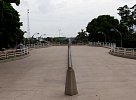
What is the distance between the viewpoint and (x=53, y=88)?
1548 cm

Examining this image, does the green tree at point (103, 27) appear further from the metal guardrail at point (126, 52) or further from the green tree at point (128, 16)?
the metal guardrail at point (126, 52)

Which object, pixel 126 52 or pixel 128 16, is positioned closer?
pixel 126 52

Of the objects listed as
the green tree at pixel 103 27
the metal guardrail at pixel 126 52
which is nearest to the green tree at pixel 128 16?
the green tree at pixel 103 27

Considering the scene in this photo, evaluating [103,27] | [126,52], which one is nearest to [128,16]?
[103,27]

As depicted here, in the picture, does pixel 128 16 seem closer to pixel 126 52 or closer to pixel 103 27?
pixel 103 27

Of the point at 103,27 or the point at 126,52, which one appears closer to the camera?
the point at 126,52

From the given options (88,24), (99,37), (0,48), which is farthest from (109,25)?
(0,48)

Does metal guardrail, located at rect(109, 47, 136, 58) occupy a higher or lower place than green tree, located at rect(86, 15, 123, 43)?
lower

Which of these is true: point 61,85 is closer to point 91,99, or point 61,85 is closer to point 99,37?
point 91,99

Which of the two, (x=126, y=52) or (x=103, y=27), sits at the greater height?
(x=103, y=27)

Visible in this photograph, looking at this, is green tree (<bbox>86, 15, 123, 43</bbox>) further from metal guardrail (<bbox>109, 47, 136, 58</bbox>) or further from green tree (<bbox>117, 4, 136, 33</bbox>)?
metal guardrail (<bbox>109, 47, 136, 58</bbox>)

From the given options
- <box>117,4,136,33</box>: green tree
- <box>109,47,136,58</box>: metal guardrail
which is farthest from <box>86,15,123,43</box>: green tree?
<box>109,47,136,58</box>: metal guardrail

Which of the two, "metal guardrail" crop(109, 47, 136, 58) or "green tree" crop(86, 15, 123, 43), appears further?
"green tree" crop(86, 15, 123, 43)

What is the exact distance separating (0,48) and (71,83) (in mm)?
36580
